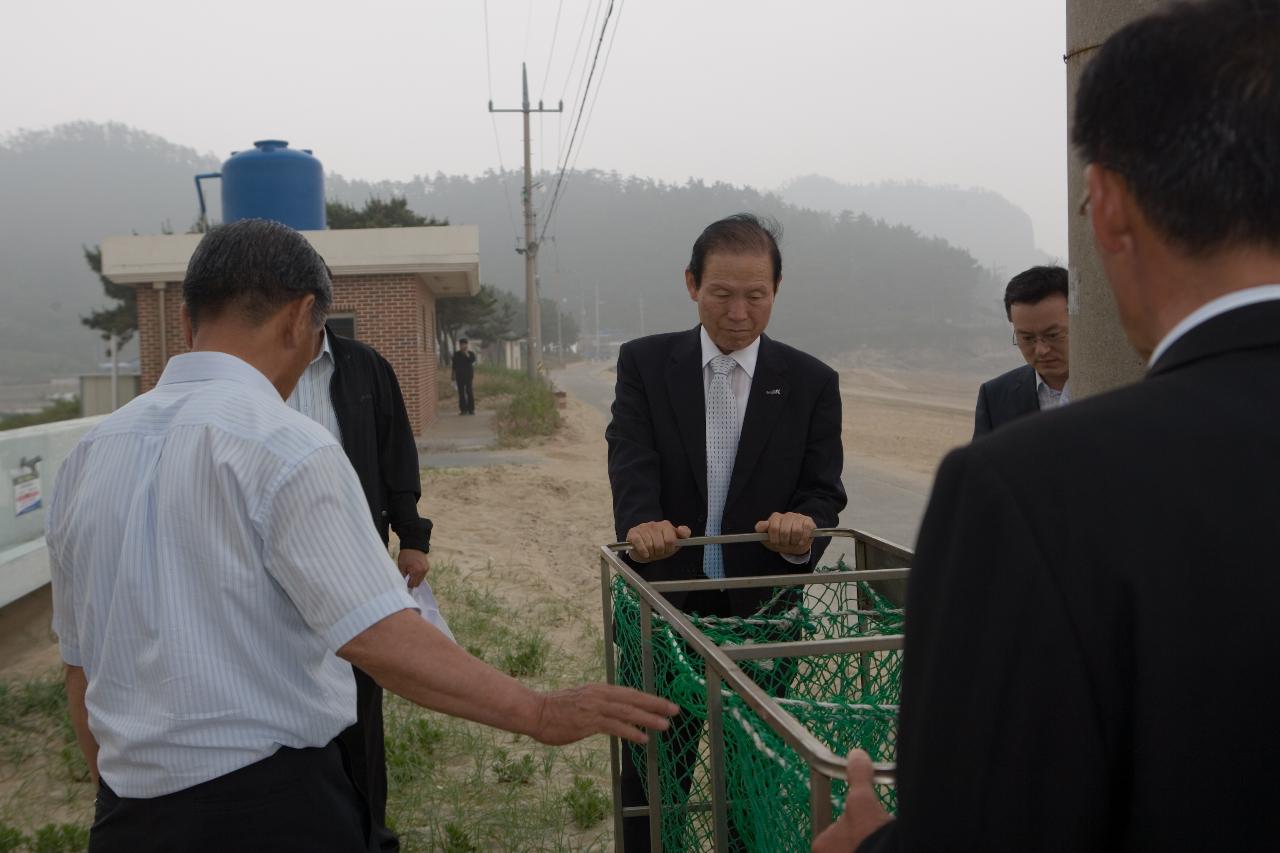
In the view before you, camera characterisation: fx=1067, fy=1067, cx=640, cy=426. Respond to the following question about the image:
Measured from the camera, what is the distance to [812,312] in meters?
113

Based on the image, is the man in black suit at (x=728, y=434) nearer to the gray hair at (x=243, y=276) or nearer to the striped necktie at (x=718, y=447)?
the striped necktie at (x=718, y=447)

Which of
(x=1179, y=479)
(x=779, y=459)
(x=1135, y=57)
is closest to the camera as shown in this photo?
(x=1179, y=479)

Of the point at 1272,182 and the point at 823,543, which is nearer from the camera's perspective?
the point at 1272,182

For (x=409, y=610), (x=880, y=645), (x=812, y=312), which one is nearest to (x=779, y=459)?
(x=880, y=645)

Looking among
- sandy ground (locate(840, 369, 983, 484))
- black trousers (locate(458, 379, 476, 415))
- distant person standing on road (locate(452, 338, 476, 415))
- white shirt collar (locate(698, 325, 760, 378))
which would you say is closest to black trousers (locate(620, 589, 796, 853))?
white shirt collar (locate(698, 325, 760, 378))

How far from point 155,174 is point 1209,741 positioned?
639 ft

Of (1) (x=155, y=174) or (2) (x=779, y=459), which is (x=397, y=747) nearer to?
(2) (x=779, y=459)

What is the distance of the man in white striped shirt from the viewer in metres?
1.58

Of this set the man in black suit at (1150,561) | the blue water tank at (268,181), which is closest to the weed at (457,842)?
the man in black suit at (1150,561)

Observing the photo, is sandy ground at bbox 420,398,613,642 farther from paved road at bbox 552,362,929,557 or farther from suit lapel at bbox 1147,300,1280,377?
suit lapel at bbox 1147,300,1280,377

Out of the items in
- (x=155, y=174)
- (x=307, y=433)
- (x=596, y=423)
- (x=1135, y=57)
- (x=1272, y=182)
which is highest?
(x=155, y=174)

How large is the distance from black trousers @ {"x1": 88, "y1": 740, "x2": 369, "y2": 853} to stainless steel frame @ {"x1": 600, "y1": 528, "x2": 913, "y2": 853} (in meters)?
0.65

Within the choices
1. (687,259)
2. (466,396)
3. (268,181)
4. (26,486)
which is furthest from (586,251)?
(26,486)

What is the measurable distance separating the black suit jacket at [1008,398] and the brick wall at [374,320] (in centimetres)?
1529
